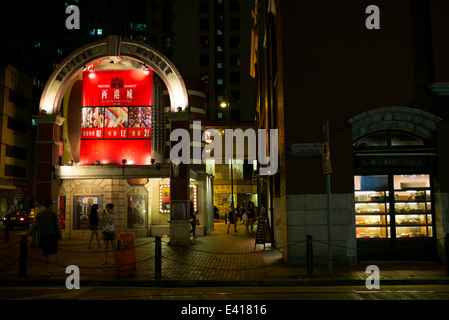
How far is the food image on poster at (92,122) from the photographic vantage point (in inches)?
844

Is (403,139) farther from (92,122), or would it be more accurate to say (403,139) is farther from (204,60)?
(204,60)

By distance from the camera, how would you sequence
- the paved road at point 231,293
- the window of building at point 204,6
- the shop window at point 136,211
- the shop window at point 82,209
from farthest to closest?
the window of building at point 204,6
the shop window at point 136,211
the shop window at point 82,209
the paved road at point 231,293

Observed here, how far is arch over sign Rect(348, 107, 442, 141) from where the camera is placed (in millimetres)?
12594

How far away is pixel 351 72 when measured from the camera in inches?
509

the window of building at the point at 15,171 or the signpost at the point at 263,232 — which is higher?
the window of building at the point at 15,171

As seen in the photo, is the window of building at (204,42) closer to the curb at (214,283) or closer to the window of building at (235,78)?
the window of building at (235,78)

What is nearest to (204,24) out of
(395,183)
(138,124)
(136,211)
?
(138,124)

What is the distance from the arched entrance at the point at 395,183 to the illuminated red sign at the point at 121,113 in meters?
12.3

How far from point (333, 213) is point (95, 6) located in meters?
77.8

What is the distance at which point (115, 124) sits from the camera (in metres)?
21.5

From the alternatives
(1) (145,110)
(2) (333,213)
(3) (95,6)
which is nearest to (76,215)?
(1) (145,110)

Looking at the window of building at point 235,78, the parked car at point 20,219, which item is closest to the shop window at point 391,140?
the parked car at point 20,219

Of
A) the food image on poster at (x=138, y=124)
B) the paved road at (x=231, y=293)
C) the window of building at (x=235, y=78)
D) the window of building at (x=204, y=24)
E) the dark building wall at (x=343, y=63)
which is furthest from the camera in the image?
the window of building at (x=204, y=24)
